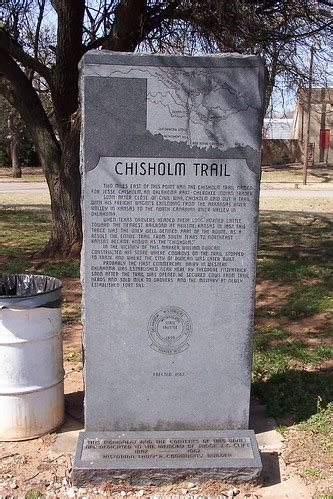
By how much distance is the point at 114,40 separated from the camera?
7.79 m

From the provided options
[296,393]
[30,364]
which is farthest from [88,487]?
[296,393]

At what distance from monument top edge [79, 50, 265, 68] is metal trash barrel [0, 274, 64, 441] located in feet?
4.55

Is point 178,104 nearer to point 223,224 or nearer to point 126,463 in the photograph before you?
point 223,224

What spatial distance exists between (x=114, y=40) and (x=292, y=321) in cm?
419

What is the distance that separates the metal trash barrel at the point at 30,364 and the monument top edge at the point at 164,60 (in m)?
1.39

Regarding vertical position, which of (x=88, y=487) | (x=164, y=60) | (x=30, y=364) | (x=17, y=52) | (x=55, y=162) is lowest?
(x=88, y=487)

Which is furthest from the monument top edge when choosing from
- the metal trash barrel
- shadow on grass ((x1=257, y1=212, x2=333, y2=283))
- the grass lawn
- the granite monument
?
shadow on grass ((x1=257, y1=212, x2=333, y2=283))

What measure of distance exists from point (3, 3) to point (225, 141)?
20.0 ft

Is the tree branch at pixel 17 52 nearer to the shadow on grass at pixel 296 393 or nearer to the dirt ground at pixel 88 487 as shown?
the dirt ground at pixel 88 487

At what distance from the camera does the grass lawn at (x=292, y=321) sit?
3975 millimetres

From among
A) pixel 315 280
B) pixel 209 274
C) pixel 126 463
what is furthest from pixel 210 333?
pixel 315 280

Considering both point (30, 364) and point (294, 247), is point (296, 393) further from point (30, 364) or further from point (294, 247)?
point (294, 247)

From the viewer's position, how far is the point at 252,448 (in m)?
3.45

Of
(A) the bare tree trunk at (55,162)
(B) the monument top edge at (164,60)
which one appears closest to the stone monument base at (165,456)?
(B) the monument top edge at (164,60)
